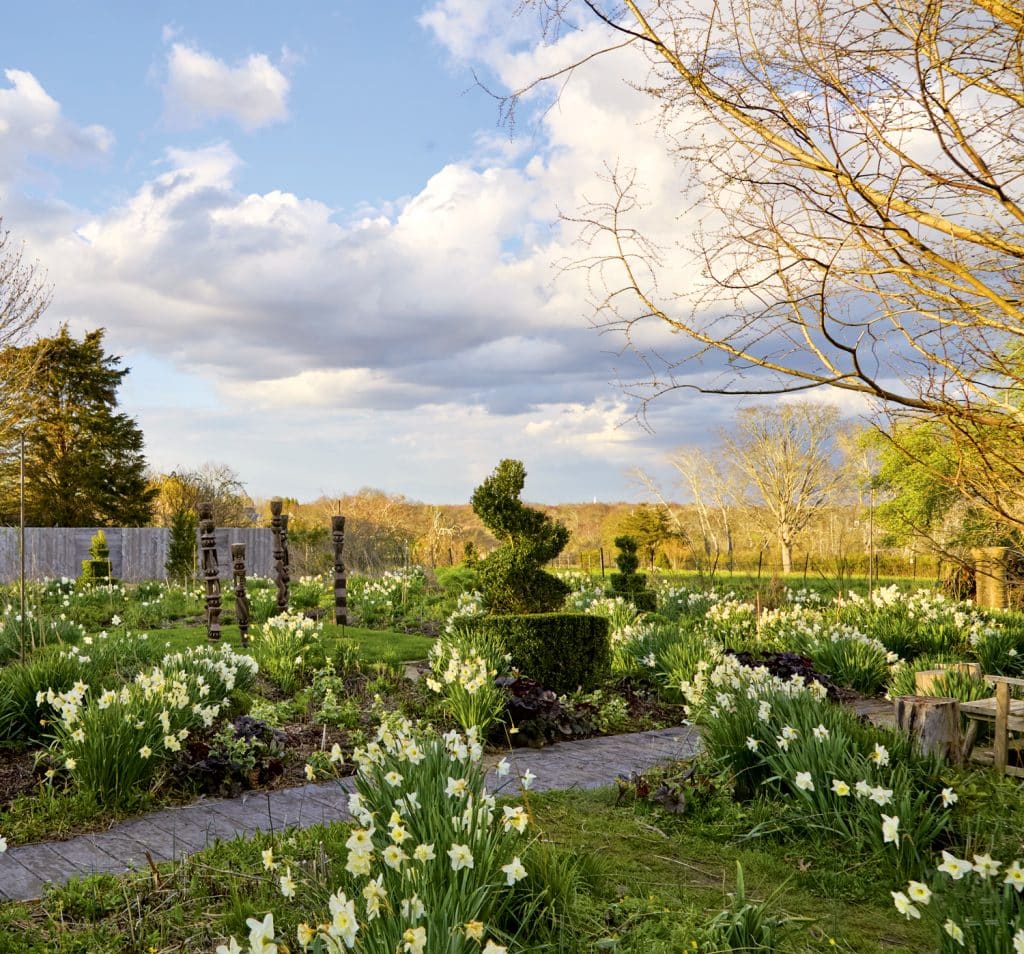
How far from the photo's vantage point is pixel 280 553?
11625 millimetres

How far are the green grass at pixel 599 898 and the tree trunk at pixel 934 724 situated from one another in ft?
3.71

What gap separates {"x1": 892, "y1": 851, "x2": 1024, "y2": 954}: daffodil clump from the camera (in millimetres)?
2254

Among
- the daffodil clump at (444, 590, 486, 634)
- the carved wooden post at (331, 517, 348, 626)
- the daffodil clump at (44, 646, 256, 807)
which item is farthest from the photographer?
the carved wooden post at (331, 517, 348, 626)

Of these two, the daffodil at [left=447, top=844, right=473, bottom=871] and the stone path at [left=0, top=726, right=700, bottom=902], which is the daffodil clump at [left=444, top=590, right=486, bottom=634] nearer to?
the stone path at [left=0, top=726, right=700, bottom=902]

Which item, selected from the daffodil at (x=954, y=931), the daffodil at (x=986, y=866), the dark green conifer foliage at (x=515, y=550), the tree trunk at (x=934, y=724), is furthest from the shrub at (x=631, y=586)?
the daffodil at (x=954, y=931)

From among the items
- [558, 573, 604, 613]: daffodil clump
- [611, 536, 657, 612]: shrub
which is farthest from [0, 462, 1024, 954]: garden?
[611, 536, 657, 612]: shrub

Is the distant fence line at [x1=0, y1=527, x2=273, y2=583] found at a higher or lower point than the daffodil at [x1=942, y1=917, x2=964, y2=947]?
higher

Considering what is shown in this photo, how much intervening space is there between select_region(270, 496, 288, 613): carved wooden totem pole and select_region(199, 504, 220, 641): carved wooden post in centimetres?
80

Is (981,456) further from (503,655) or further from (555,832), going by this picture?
(503,655)

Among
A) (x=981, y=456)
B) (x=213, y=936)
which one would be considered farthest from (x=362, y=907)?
(x=981, y=456)

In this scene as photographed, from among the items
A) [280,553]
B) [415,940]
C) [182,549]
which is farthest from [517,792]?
[182,549]

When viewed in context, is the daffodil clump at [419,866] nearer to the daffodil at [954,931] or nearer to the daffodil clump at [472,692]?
the daffodil at [954,931]

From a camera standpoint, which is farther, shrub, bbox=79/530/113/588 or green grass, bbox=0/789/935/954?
shrub, bbox=79/530/113/588

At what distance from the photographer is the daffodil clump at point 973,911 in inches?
88.7
